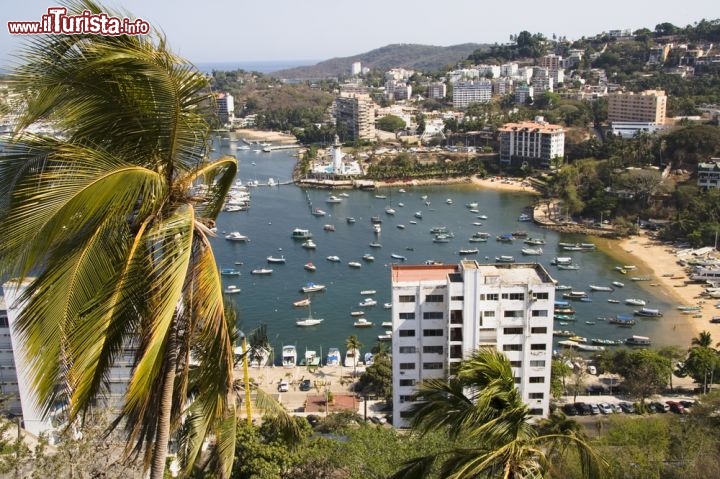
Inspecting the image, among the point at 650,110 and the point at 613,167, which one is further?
the point at 650,110

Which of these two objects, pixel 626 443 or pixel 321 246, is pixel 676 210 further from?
pixel 626 443

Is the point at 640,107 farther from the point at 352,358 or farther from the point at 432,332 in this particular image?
the point at 432,332

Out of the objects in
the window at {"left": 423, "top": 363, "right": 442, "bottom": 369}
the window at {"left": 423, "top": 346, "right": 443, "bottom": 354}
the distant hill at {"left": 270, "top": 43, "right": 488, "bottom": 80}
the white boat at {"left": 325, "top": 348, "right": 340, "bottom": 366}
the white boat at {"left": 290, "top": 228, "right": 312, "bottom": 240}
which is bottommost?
the white boat at {"left": 325, "top": 348, "right": 340, "bottom": 366}

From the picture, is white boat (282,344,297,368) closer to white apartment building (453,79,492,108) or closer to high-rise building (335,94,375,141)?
high-rise building (335,94,375,141)

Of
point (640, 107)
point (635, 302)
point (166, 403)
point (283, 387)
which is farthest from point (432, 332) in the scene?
point (640, 107)

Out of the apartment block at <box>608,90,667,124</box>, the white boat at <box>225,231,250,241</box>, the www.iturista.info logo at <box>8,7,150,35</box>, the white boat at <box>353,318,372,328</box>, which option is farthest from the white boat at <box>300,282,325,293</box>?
the apartment block at <box>608,90,667,124</box>

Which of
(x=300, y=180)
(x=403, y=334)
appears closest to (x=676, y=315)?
(x=403, y=334)

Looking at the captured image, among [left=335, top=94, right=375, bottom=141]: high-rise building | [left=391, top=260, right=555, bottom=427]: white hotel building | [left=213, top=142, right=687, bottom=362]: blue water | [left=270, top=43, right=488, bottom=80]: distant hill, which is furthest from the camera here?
[left=270, top=43, right=488, bottom=80]: distant hill
